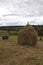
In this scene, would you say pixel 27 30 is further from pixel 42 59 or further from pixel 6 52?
pixel 42 59

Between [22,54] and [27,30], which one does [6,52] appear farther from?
[27,30]

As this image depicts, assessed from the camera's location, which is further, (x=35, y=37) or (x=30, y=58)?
(x=35, y=37)

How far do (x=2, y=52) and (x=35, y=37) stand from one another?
7933 millimetres

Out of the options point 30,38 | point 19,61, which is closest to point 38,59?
point 19,61

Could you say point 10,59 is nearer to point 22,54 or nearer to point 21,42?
point 22,54

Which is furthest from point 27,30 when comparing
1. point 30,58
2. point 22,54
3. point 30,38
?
point 30,58

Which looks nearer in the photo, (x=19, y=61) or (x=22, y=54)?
(x=19, y=61)

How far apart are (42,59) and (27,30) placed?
925cm

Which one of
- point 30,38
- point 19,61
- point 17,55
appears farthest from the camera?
point 30,38

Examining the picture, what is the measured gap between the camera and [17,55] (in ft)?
55.7

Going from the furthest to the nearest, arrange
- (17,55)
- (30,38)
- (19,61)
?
(30,38), (17,55), (19,61)

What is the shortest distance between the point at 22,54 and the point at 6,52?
1178mm

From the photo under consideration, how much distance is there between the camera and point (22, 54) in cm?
1745

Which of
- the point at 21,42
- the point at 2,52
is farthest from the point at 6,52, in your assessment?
the point at 21,42
